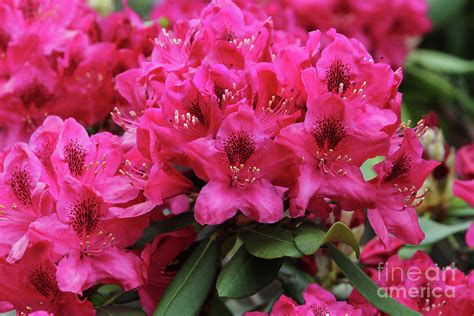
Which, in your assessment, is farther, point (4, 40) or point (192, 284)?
point (4, 40)

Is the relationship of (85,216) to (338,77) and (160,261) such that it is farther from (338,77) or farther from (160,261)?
(338,77)

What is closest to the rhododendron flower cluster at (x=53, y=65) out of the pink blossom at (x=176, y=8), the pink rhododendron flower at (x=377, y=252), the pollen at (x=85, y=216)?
the pollen at (x=85, y=216)

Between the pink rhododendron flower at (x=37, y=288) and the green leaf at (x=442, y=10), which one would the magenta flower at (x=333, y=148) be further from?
the green leaf at (x=442, y=10)

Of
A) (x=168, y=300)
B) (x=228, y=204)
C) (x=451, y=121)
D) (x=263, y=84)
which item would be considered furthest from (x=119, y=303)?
(x=451, y=121)

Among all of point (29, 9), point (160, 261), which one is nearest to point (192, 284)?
point (160, 261)

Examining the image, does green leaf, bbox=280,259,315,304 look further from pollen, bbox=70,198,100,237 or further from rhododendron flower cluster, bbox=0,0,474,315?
pollen, bbox=70,198,100,237

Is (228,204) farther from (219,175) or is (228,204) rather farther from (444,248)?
(444,248)
